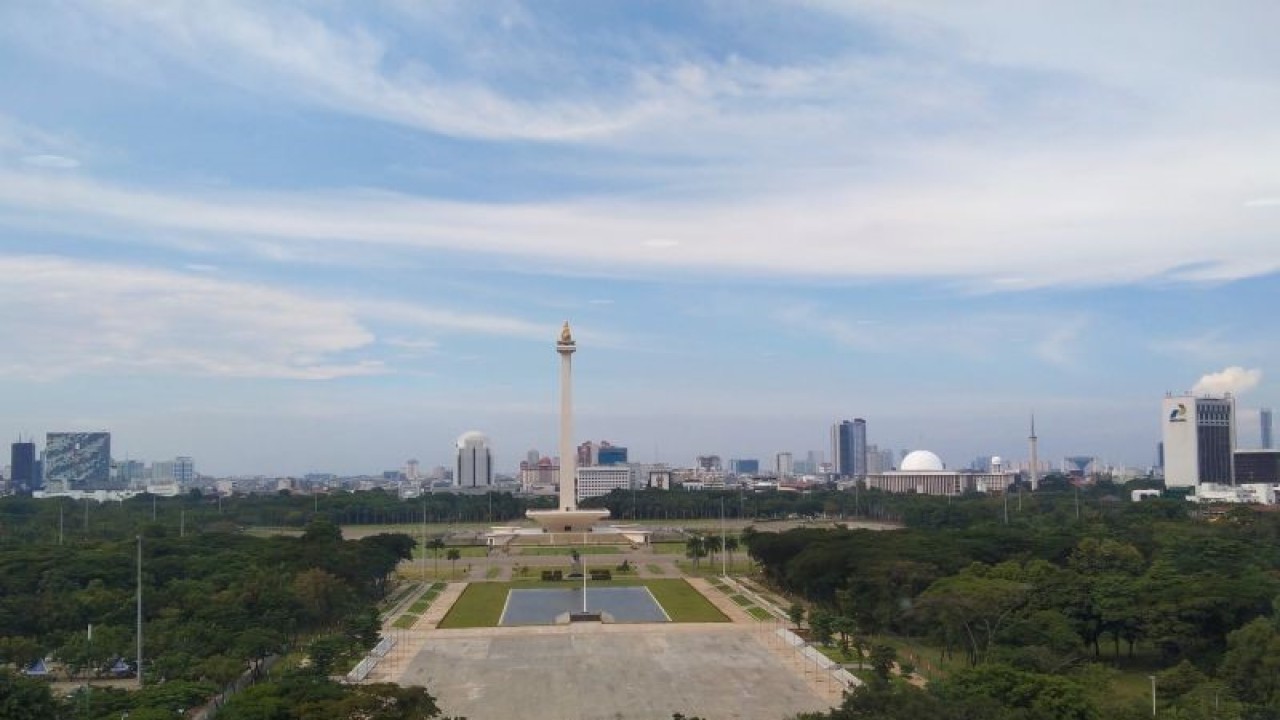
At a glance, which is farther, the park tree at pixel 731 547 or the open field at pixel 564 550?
the open field at pixel 564 550

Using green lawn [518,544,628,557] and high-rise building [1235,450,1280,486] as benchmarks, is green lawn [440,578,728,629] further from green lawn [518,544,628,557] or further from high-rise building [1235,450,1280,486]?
high-rise building [1235,450,1280,486]

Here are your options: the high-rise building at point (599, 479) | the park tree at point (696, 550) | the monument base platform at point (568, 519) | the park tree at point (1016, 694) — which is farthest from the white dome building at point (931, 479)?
the park tree at point (1016, 694)

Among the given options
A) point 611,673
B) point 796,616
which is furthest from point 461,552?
point 611,673

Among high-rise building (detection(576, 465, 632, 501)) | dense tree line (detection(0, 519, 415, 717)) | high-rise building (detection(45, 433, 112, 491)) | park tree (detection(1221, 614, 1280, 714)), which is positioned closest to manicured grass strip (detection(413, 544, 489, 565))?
dense tree line (detection(0, 519, 415, 717))

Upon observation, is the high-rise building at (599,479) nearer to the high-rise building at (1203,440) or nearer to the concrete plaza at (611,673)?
the high-rise building at (1203,440)

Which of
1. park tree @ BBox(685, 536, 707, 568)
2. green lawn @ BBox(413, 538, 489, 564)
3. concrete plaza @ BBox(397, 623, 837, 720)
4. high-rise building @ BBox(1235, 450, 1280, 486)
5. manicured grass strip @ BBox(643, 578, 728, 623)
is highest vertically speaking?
high-rise building @ BBox(1235, 450, 1280, 486)

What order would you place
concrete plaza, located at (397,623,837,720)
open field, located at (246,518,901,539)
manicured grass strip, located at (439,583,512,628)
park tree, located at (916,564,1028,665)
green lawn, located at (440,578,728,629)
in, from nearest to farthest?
concrete plaza, located at (397,623,837,720)
park tree, located at (916,564,1028,665)
manicured grass strip, located at (439,583,512,628)
green lawn, located at (440,578,728,629)
open field, located at (246,518,901,539)
